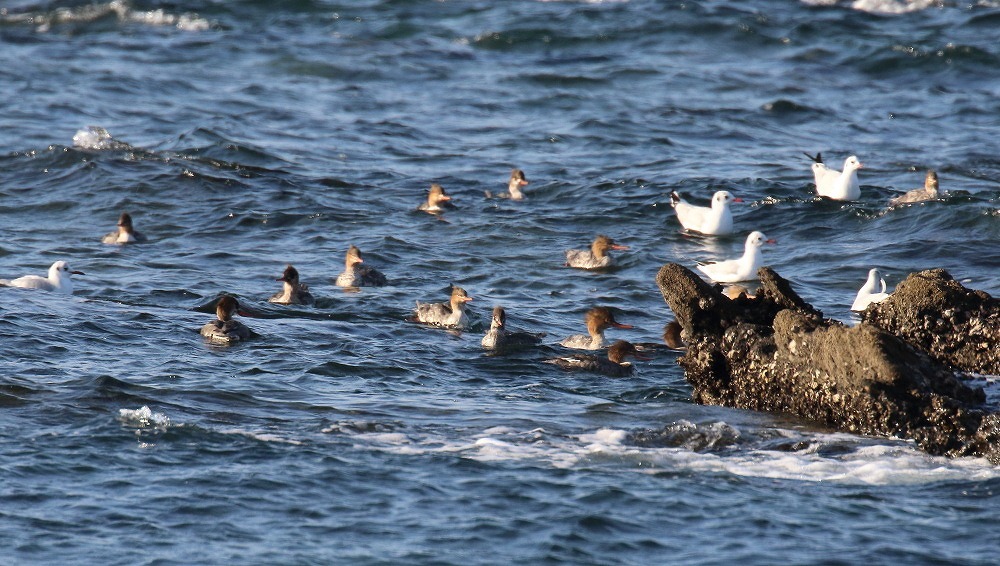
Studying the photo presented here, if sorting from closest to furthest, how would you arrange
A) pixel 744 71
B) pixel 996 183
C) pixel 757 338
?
pixel 757 338 < pixel 996 183 < pixel 744 71

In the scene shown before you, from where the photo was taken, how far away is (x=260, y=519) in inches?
327

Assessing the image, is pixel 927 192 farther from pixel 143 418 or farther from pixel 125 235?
pixel 143 418

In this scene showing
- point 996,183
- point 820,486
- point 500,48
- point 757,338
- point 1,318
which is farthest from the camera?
point 500,48

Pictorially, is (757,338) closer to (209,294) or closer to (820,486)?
(820,486)

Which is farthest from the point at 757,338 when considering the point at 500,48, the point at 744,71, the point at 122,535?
the point at 500,48

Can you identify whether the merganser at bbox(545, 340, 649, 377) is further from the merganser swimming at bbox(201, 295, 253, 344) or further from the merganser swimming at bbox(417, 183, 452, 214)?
the merganser swimming at bbox(417, 183, 452, 214)

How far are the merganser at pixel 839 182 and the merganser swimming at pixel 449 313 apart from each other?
7073 millimetres

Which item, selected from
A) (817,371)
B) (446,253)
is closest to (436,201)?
(446,253)

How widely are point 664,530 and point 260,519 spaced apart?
2.33 m

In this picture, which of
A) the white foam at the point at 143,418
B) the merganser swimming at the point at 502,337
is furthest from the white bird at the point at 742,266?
the white foam at the point at 143,418

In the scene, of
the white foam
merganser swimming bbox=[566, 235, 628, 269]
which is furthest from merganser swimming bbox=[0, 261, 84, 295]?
merganser swimming bbox=[566, 235, 628, 269]

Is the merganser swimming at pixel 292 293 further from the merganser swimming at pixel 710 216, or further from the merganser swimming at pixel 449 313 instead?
the merganser swimming at pixel 710 216

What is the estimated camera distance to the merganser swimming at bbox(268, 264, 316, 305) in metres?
14.8

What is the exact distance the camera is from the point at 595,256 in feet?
54.4
